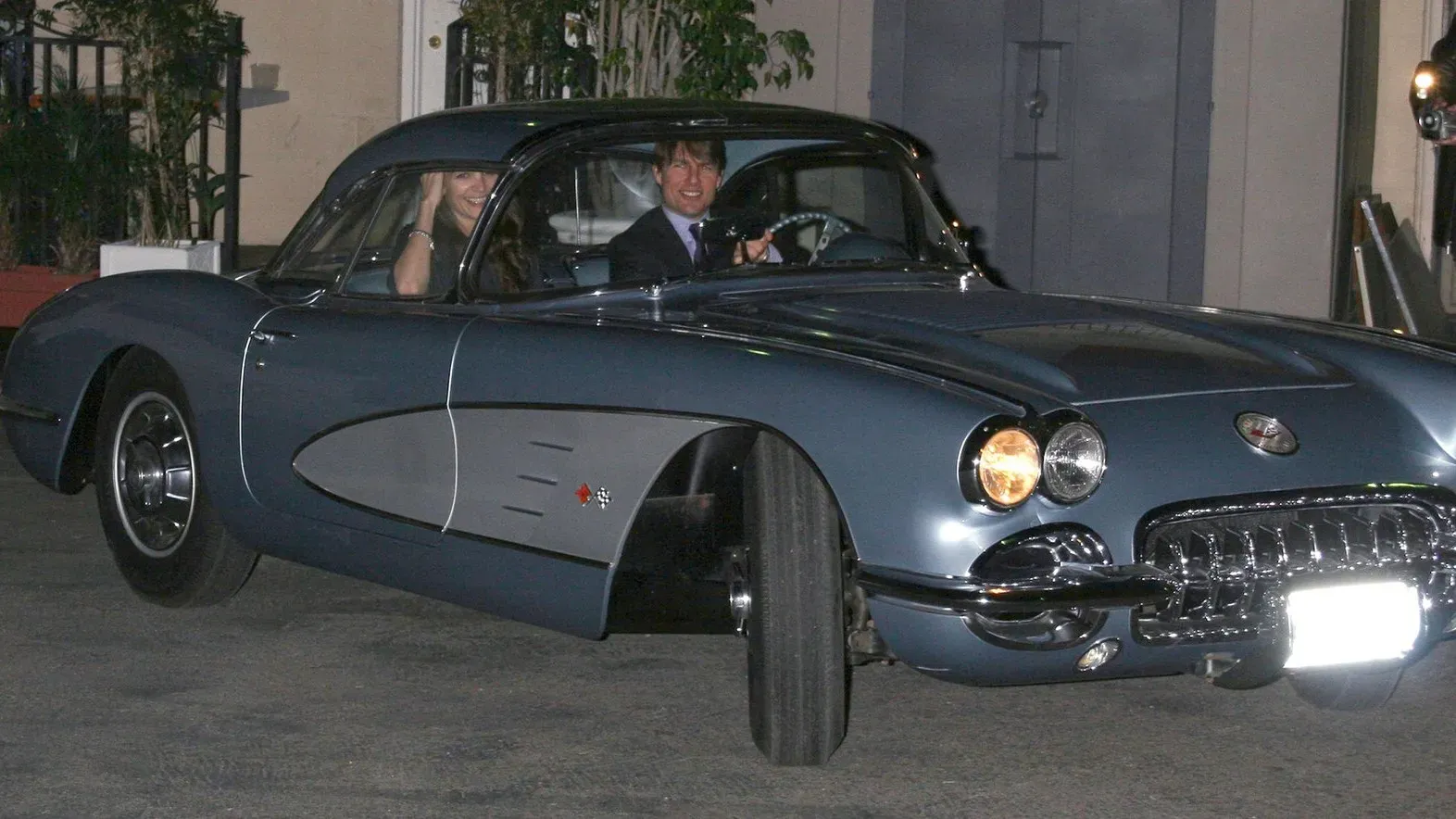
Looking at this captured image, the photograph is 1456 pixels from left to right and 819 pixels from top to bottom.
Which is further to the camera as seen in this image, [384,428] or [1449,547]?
[384,428]

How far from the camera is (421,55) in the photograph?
52.1 feet

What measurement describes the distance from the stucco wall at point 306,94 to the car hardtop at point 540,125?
1049 centimetres

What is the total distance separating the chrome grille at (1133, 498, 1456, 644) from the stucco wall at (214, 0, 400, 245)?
12.5m

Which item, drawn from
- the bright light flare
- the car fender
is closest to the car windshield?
the car fender

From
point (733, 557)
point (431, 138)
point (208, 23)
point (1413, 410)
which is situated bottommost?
point (733, 557)

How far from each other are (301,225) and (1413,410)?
9.54ft

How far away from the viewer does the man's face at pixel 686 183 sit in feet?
16.3

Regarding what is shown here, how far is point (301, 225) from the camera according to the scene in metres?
5.46

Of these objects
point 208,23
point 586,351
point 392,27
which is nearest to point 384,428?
point 586,351

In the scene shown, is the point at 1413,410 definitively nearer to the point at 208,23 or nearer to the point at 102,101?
the point at 208,23

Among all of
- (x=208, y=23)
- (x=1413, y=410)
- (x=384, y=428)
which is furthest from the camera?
(x=208, y=23)

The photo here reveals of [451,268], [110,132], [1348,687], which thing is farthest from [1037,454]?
[110,132]

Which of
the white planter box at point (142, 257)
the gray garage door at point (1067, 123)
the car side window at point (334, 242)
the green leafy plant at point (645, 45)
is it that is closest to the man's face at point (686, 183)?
the car side window at point (334, 242)

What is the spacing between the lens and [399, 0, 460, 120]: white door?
15.8 meters
